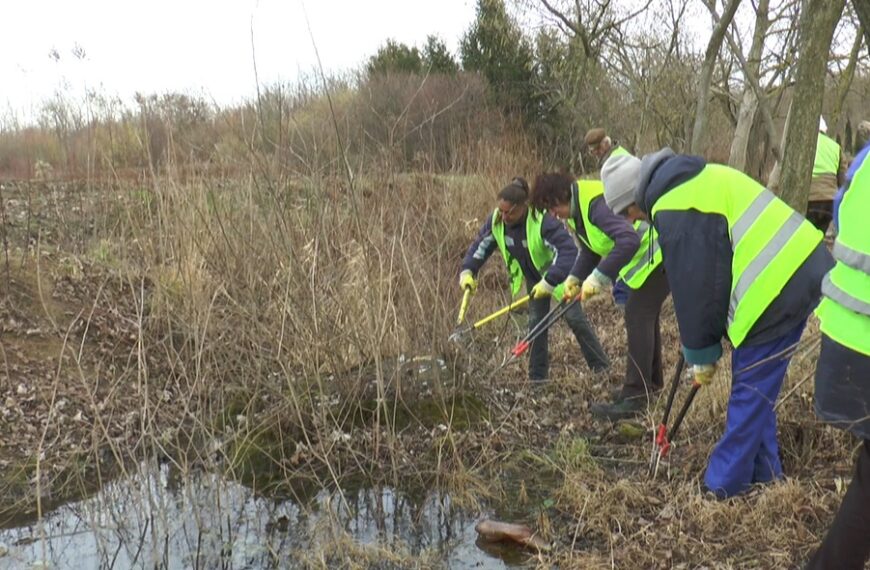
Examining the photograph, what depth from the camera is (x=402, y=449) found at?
12.9ft

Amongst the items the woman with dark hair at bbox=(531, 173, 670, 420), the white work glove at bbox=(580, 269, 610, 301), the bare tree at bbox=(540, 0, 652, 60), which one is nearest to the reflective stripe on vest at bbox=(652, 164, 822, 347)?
the woman with dark hair at bbox=(531, 173, 670, 420)

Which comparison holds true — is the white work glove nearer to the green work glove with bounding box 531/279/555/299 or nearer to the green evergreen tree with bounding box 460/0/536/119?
the green work glove with bounding box 531/279/555/299

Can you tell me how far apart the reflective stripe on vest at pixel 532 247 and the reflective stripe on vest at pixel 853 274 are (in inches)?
107

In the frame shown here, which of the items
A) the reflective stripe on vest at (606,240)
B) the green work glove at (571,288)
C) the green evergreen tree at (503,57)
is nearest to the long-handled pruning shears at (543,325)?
the green work glove at (571,288)

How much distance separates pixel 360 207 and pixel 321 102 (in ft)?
2.24

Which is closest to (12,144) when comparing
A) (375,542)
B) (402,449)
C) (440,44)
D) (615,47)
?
(402,449)

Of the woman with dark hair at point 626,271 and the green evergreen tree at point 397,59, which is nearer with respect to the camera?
the woman with dark hair at point 626,271

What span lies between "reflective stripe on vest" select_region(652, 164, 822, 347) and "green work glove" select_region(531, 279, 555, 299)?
2.06 m

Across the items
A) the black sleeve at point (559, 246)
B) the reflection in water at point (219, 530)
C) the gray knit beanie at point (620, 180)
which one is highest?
the gray knit beanie at point (620, 180)

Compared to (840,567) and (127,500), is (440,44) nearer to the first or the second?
(127,500)

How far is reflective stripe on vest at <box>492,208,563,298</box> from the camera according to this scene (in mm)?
4883

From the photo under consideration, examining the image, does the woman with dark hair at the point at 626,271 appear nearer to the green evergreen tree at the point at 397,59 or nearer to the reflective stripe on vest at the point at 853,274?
the reflective stripe on vest at the point at 853,274

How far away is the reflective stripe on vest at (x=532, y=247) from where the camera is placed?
4883 mm

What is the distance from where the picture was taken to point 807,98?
3.98 meters
